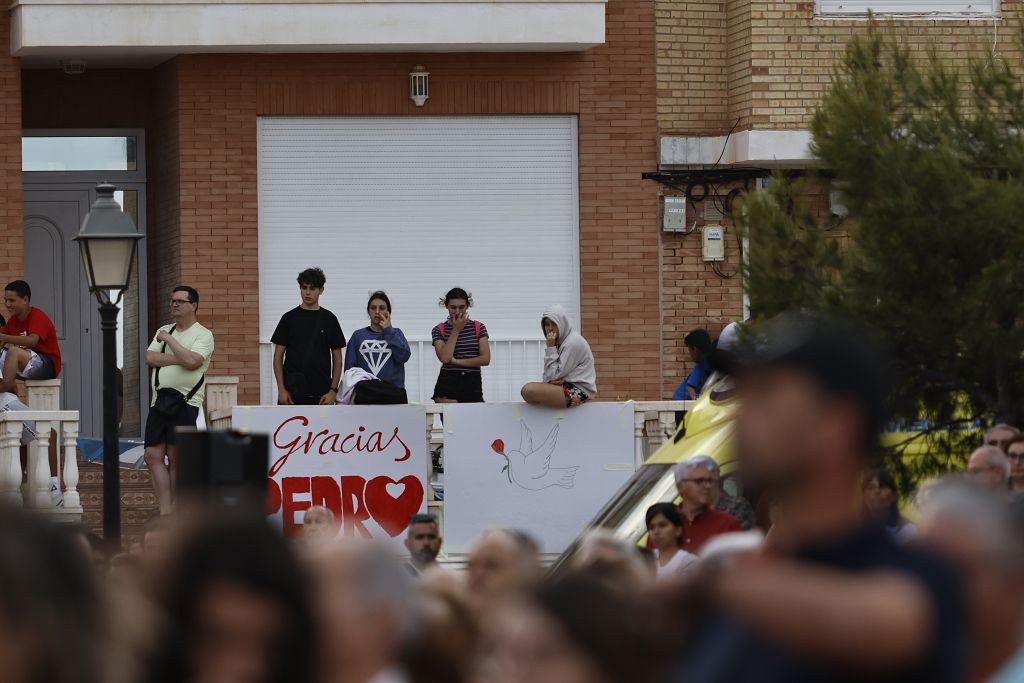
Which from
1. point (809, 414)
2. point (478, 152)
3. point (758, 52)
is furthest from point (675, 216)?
point (809, 414)

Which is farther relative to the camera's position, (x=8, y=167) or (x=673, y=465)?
(x=8, y=167)

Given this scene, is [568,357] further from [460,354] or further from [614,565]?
[614,565]

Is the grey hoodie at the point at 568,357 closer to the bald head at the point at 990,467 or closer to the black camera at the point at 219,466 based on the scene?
the bald head at the point at 990,467

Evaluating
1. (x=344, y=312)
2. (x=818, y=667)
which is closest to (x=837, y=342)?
(x=818, y=667)

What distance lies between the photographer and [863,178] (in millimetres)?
12320

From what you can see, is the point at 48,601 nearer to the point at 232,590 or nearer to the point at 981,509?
the point at 232,590

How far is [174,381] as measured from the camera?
15.9 metres

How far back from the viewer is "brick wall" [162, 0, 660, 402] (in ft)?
66.3

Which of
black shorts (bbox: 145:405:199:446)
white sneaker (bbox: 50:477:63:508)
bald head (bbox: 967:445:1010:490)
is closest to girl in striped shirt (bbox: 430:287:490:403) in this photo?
black shorts (bbox: 145:405:199:446)

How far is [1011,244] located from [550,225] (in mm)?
9451

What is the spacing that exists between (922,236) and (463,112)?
31.0ft

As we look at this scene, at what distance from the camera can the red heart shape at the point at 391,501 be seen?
52.7 feet

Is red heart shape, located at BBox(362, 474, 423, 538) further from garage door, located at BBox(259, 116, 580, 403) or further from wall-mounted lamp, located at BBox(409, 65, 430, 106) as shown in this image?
wall-mounted lamp, located at BBox(409, 65, 430, 106)

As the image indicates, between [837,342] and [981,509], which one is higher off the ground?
[837,342]
